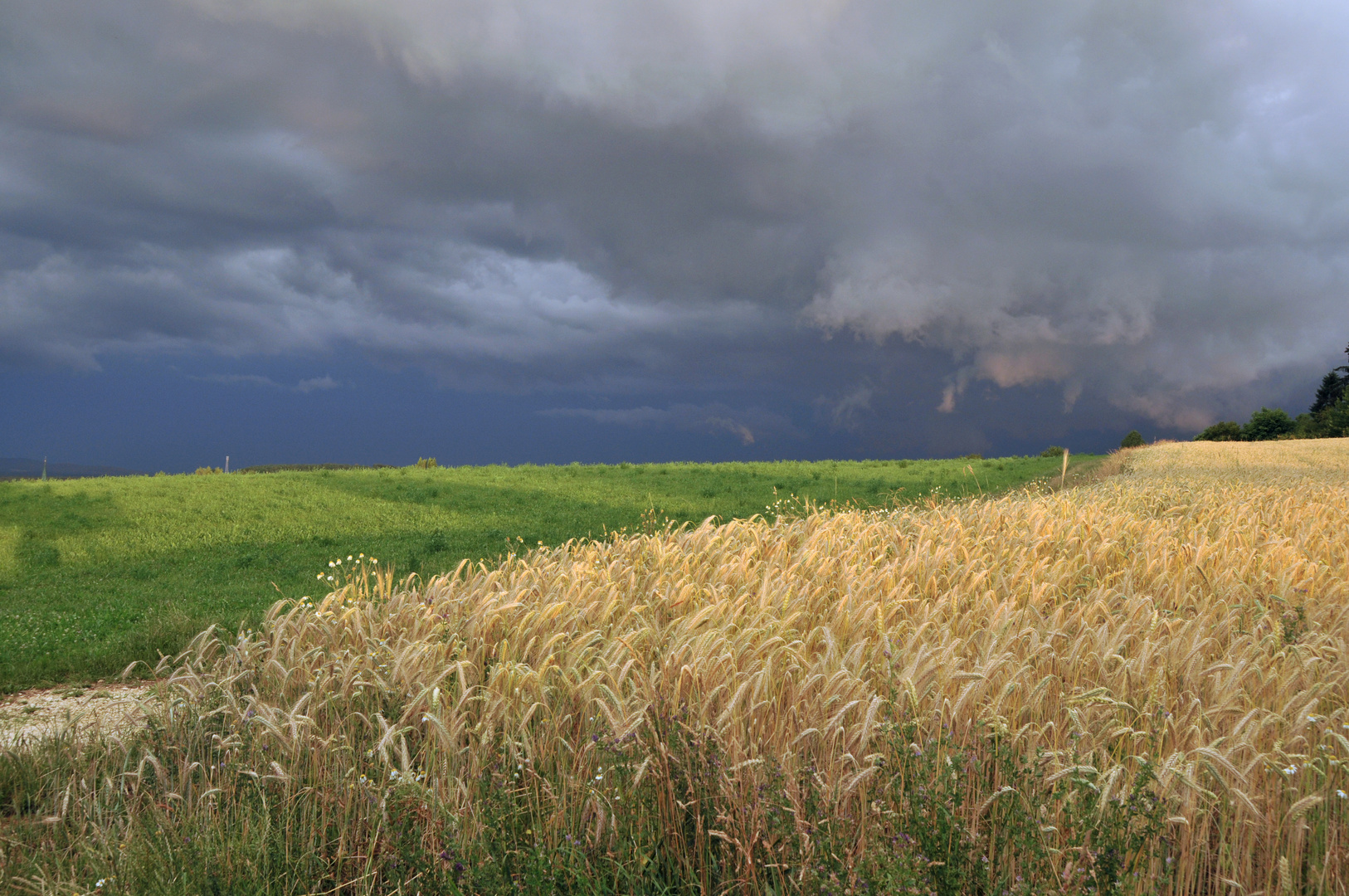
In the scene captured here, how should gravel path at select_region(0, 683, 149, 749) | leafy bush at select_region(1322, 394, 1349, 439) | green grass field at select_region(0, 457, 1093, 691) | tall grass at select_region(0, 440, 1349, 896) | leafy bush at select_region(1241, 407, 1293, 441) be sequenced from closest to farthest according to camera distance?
tall grass at select_region(0, 440, 1349, 896)
gravel path at select_region(0, 683, 149, 749)
green grass field at select_region(0, 457, 1093, 691)
leafy bush at select_region(1322, 394, 1349, 439)
leafy bush at select_region(1241, 407, 1293, 441)

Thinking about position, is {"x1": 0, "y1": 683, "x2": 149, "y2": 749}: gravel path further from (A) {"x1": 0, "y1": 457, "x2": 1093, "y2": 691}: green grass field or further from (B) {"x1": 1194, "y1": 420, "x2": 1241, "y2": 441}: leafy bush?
(B) {"x1": 1194, "y1": 420, "x2": 1241, "y2": 441}: leafy bush

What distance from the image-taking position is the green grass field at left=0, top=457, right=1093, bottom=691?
8.45m

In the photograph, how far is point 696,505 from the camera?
70.3 feet

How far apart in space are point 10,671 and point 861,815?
318 inches

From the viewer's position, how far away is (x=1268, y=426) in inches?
2741

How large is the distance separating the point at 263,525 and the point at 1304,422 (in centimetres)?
7948

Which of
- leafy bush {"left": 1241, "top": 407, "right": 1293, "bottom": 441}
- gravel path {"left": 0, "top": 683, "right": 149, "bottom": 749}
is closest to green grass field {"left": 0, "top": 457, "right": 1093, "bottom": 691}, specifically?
gravel path {"left": 0, "top": 683, "right": 149, "bottom": 749}

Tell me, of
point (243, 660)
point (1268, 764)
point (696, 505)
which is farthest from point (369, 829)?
point (696, 505)

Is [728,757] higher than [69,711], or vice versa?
[728,757]

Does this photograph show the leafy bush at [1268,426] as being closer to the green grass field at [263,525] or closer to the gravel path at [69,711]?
the green grass field at [263,525]

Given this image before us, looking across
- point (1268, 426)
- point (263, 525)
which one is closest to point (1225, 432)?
point (1268, 426)

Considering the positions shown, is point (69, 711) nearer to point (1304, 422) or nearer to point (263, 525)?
point (263, 525)

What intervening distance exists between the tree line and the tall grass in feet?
223

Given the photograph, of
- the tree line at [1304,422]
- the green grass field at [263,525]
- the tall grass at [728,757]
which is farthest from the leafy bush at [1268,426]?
the tall grass at [728,757]
